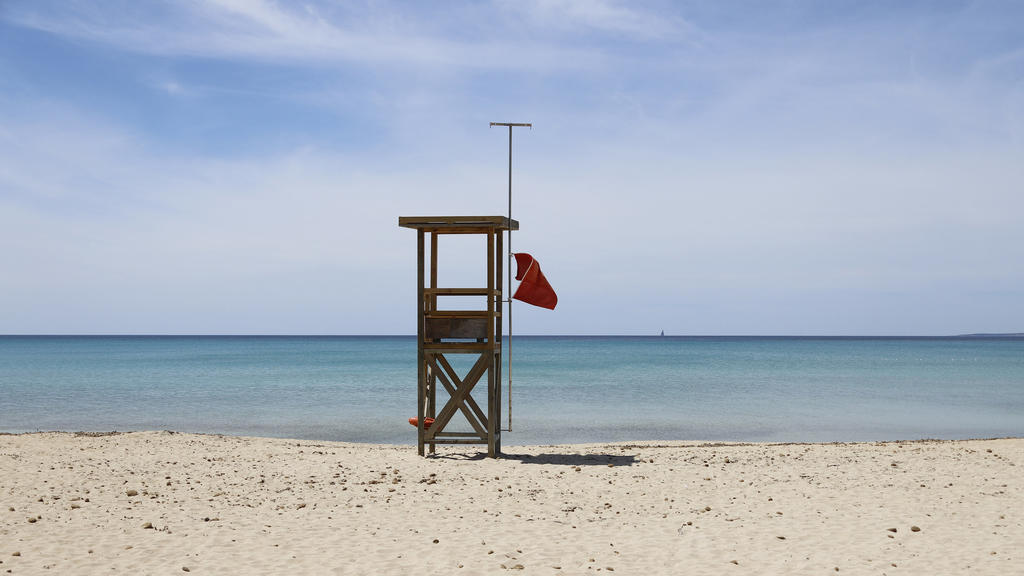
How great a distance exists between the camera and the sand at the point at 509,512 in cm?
720

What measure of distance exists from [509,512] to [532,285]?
4.92 meters

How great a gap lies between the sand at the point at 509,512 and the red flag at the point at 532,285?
2689 millimetres

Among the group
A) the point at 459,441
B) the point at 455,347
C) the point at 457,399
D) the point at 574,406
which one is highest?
the point at 455,347

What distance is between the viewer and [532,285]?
13.3 metres

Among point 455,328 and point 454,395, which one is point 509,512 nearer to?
point 454,395

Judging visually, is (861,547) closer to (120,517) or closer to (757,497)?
(757,497)

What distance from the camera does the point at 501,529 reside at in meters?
8.38

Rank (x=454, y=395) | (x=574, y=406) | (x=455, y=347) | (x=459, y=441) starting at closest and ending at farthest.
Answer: (x=455, y=347)
(x=459, y=441)
(x=454, y=395)
(x=574, y=406)

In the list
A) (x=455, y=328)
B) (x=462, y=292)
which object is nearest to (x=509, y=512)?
(x=455, y=328)

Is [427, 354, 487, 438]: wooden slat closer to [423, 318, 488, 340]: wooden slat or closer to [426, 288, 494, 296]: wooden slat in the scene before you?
[423, 318, 488, 340]: wooden slat

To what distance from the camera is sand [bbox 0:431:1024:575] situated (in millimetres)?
7203

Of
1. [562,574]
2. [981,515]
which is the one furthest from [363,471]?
[981,515]

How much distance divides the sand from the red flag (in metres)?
2.69

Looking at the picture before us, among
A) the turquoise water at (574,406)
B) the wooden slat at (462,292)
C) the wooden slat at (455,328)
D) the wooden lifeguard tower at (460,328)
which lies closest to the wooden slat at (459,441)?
the wooden lifeguard tower at (460,328)
